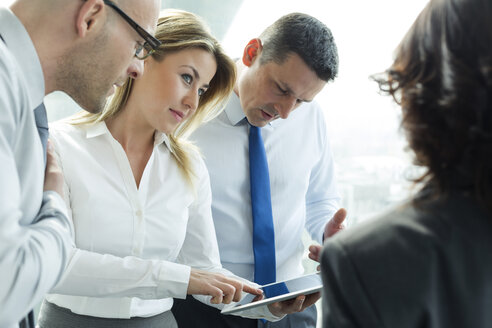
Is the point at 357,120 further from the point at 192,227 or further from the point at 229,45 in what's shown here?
the point at 192,227

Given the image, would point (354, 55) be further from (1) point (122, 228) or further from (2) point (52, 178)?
(2) point (52, 178)

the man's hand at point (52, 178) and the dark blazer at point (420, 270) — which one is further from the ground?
the dark blazer at point (420, 270)

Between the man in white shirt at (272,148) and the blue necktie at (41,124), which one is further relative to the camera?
the man in white shirt at (272,148)

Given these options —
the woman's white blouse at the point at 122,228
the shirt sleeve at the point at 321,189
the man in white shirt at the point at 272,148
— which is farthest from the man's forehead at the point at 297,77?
the woman's white blouse at the point at 122,228

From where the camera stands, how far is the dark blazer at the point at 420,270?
0.60 m

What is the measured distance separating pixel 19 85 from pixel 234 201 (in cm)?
109

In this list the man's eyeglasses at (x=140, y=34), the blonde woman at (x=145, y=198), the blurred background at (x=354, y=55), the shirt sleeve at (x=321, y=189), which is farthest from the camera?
the blurred background at (x=354, y=55)

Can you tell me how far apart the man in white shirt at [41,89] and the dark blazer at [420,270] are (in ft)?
1.80

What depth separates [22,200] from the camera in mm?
975

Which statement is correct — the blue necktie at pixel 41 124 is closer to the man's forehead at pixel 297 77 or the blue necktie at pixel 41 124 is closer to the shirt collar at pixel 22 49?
the shirt collar at pixel 22 49

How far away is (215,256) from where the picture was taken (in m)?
1.73

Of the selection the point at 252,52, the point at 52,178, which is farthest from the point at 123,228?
the point at 252,52

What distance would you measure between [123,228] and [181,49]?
2.00 ft

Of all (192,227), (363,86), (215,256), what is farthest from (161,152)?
(363,86)
